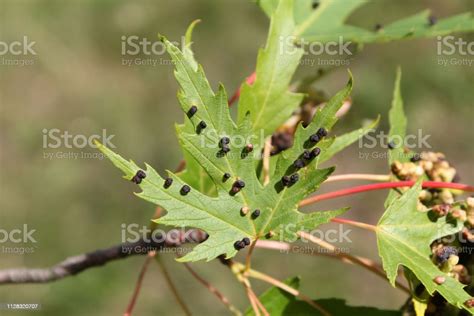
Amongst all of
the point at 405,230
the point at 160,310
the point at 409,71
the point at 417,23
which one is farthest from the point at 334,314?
the point at 409,71

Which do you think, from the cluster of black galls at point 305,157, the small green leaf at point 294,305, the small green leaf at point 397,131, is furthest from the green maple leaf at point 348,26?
Answer: the small green leaf at point 294,305

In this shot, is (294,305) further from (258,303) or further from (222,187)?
(222,187)

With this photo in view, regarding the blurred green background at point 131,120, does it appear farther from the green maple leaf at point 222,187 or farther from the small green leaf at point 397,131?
the green maple leaf at point 222,187

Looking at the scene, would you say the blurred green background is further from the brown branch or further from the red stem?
the red stem

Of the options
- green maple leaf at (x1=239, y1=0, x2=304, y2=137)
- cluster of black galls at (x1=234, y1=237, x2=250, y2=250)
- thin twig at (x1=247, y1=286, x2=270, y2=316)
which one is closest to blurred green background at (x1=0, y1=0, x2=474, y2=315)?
thin twig at (x1=247, y1=286, x2=270, y2=316)

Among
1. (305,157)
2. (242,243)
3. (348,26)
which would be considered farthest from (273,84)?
(348,26)

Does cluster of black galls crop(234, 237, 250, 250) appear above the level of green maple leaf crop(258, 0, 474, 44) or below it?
below
